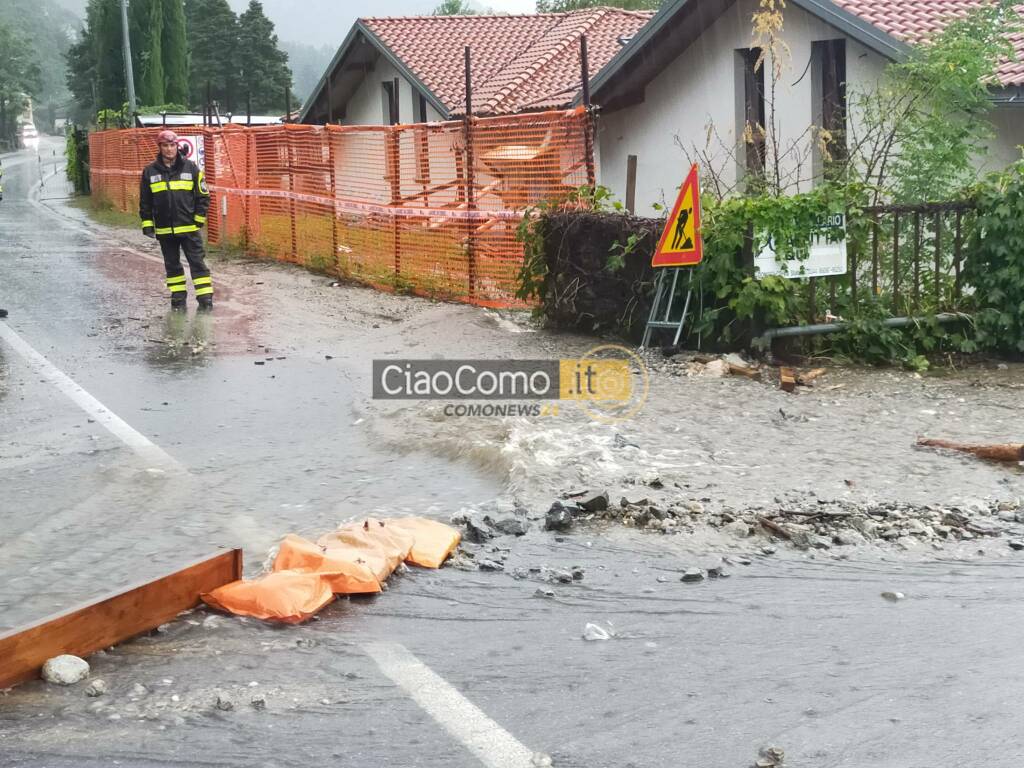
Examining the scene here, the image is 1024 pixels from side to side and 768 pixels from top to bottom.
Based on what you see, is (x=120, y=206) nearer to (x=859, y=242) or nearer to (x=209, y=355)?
(x=209, y=355)

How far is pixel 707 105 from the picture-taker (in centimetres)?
2164

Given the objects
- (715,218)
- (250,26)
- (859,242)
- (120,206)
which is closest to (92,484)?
(715,218)

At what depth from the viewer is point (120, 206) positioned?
114ft

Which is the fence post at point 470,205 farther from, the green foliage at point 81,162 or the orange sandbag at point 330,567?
the green foliage at point 81,162

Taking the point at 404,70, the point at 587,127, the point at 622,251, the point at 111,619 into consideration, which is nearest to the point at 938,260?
the point at 622,251

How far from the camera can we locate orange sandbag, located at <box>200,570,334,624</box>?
5133mm

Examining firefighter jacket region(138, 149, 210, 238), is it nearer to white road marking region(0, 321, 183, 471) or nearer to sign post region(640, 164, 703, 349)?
white road marking region(0, 321, 183, 471)

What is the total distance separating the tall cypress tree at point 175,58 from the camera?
64438 mm

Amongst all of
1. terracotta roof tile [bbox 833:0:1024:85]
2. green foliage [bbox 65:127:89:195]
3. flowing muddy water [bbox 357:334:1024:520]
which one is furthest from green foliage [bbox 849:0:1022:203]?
green foliage [bbox 65:127:89:195]

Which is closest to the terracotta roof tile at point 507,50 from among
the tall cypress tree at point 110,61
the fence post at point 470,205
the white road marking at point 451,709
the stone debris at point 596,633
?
the fence post at point 470,205

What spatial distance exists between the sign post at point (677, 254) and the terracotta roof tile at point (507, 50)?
15.8 meters

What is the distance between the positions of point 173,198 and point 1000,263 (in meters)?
8.99

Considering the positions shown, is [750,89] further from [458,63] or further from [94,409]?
[458,63]

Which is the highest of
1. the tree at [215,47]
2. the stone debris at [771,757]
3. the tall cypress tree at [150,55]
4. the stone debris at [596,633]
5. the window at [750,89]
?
the tree at [215,47]
